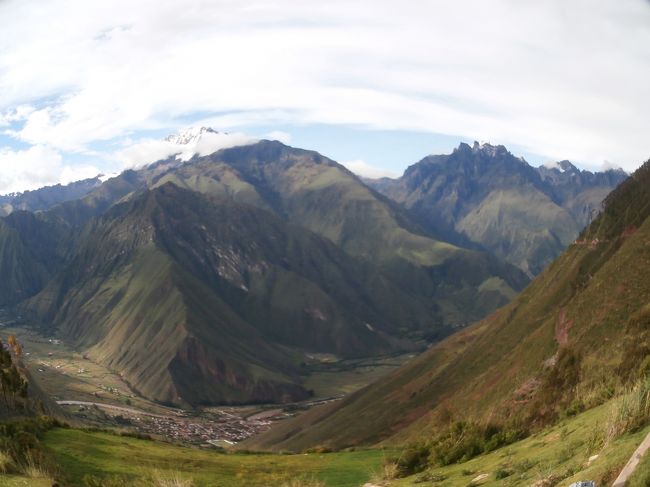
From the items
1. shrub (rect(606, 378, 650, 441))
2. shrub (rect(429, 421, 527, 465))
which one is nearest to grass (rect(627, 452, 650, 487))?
shrub (rect(606, 378, 650, 441))

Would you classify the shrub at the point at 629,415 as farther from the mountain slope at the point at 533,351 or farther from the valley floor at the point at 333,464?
the mountain slope at the point at 533,351

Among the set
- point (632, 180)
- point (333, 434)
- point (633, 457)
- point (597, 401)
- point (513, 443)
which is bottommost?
point (333, 434)

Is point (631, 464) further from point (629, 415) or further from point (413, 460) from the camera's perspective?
point (413, 460)

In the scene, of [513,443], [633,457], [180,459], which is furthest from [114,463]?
[633,457]

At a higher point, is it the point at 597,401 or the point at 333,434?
the point at 597,401

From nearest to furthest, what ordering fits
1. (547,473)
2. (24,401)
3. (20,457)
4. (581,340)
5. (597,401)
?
(547,473)
(20,457)
(597,401)
(24,401)
(581,340)

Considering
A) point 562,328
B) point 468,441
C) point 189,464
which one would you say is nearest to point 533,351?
point 562,328

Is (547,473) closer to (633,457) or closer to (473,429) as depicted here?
(633,457)
